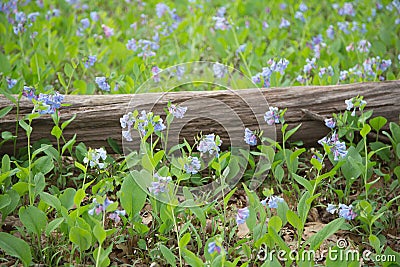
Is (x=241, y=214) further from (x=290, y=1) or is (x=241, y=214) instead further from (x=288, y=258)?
(x=290, y=1)

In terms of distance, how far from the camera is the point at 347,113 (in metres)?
2.63

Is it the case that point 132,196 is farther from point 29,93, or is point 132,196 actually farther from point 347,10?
point 347,10

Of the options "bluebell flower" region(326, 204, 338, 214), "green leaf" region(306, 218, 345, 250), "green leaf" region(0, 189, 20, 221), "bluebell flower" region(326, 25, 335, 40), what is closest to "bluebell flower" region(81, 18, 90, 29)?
"bluebell flower" region(326, 25, 335, 40)

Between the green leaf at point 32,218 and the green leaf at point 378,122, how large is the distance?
5.17ft

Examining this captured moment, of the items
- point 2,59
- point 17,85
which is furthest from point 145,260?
point 2,59

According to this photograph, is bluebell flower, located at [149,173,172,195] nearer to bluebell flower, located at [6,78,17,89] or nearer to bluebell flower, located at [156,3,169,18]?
bluebell flower, located at [6,78,17,89]

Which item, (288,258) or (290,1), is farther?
(290,1)

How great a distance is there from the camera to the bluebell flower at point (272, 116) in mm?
2445

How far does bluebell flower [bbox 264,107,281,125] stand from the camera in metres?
2.45

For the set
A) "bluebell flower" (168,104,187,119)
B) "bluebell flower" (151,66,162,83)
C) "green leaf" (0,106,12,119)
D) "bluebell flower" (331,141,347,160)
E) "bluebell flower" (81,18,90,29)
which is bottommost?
"bluebell flower" (331,141,347,160)

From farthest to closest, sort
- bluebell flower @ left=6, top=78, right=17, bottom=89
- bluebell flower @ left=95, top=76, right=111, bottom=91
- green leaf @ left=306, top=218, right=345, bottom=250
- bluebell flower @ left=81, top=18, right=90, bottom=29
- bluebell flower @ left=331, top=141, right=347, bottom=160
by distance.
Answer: bluebell flower @ left=81, top=18, right=90, bottom=29 → bluebell flower @ left=6, top=78, right=17, bottom=89 → bluebell flower @ left=95, top=76, right=111, bottom=91 → bluebell flower @ left=331, top=141, right=347, bottom=160 → green leaf @ left=306, top=218, right=345, bottom=250

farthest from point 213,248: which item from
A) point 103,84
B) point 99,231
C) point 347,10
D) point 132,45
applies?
point 347,10

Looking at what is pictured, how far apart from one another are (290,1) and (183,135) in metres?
2.54

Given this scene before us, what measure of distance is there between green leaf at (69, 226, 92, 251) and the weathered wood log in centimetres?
78
